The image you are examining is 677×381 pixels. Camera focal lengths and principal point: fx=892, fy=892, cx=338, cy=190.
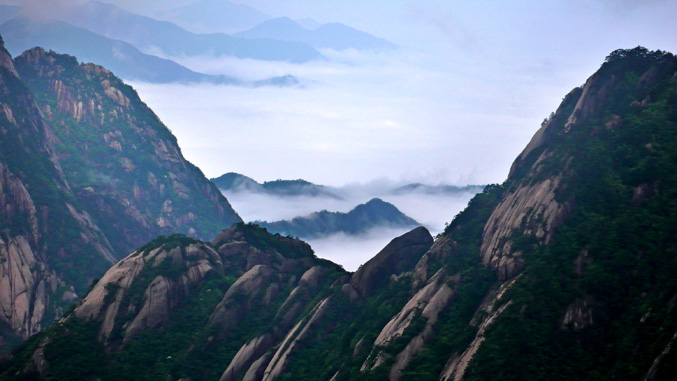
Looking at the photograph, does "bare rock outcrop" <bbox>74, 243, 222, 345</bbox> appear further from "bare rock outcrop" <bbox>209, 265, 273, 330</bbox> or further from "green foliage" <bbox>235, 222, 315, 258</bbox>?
"green foliage" <bbox>235, 222, 315, 258</bbox>

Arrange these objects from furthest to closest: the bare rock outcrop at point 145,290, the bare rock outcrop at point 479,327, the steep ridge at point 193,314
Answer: the bare rock outcrop at point 145,290
the steep ridge at point 193,314
the bare rock outcrop at point 479,327

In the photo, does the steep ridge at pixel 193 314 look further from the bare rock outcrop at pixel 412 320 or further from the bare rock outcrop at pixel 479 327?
the bare rock outcrop at pixel 479 327

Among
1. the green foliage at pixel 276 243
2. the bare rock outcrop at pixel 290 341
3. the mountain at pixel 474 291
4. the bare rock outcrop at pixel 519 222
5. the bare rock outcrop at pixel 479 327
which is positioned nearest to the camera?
the mountain at pixel 474 291

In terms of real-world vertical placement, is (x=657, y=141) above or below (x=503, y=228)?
above

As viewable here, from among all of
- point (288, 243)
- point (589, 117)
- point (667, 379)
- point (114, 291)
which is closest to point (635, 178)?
point (589, 117)

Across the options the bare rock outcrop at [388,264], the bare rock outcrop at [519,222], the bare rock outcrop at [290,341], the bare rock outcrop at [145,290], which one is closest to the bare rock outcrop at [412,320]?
the bare rock outcrop at [519,222]

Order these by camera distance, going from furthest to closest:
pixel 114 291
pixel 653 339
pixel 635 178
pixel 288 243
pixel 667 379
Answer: pixel 288 243
pixel 114 291
pixel 635 178
pixel 653 339
pixel 667 379

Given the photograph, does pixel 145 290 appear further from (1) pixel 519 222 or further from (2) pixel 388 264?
(1) pixel 519 222

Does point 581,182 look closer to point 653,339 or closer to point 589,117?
point 589,117

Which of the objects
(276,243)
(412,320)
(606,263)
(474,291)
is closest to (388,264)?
(412,320)
